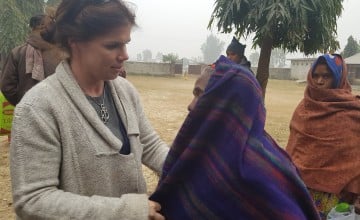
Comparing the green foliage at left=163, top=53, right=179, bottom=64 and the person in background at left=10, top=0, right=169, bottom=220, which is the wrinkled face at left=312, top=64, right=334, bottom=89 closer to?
the person in background at left=10, top=0, right=169, bottom=220

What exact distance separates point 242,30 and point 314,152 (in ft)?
10.7

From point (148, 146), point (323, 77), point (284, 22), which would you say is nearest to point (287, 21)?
point (284, 22)

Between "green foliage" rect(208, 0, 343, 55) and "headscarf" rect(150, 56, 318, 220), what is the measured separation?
4317 millimetres

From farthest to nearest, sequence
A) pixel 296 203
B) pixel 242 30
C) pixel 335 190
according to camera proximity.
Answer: pixel 242 30 → pixel 335 190 → pixel 296 203

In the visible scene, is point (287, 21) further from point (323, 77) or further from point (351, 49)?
point (351, 49)

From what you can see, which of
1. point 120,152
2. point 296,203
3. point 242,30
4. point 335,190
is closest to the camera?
point 296,203

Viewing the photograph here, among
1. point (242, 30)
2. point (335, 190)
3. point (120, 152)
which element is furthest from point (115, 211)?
point (242, 30)

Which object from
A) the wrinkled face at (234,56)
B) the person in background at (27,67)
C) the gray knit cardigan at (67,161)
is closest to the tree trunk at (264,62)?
the wrinkled face at (234,56)

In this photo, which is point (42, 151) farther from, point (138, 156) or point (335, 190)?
point (335, 190)

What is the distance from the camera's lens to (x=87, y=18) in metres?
1.27

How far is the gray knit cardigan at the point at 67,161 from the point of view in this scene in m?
1.14

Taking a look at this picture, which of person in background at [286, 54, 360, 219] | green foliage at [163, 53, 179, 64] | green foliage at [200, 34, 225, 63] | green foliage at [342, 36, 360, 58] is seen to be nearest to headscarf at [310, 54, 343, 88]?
person in background at [286, 54, 360, 219]

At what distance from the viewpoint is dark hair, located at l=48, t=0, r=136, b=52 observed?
1.28m

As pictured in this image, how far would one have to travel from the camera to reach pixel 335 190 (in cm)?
265
